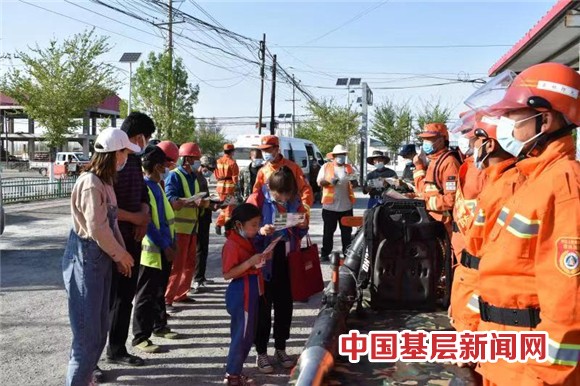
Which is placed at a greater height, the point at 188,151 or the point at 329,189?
the point at 188,151

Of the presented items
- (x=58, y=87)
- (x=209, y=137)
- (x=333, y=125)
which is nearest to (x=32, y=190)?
(x=58, y=87)

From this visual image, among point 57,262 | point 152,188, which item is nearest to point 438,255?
point 152,188

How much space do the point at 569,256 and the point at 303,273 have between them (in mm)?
2778

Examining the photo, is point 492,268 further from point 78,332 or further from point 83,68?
point 83,68

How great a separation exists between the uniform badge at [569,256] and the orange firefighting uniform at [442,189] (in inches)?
106

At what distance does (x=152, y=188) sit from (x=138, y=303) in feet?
3.27

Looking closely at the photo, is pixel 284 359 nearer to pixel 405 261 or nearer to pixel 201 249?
pixel 405 261

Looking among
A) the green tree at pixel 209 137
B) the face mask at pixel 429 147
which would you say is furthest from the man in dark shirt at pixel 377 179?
the green tree at pixel 209 137

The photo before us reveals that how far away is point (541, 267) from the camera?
1.83 metres

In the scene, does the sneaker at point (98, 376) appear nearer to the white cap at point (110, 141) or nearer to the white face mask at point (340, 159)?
the white cap at point (110, 141)

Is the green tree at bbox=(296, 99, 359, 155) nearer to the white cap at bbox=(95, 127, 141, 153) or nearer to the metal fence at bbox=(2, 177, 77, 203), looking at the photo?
the metal fence at bbox=(2, 177, 77, 203)

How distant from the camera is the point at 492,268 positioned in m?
2.04

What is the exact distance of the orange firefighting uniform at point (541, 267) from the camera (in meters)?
1.74

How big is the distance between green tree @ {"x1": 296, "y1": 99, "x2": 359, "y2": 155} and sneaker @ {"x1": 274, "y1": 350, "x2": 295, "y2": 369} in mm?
34002
